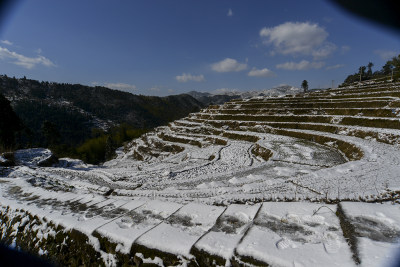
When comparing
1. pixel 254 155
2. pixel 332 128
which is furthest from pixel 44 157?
pixel 332 128

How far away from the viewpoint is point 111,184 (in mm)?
14633

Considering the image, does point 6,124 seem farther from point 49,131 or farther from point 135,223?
point 135,223

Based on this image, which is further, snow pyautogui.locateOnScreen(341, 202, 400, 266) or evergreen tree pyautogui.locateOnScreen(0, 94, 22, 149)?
evergreen tree pyautogui.locateOnScreen(0, 94, 22, 149)

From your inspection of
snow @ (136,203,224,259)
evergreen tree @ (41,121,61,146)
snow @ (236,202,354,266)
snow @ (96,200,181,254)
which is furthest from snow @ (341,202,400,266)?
evergreen tree @ (41,121,61,146)

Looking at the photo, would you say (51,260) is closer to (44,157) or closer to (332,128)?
(332,128)

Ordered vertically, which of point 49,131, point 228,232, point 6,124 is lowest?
point 49,131

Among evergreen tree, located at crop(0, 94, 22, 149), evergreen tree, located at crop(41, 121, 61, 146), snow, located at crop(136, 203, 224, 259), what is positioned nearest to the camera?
snow, located at crop(136, 203, 224, 259)

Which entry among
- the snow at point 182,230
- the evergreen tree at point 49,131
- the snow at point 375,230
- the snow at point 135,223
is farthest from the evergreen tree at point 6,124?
the snow at point 375,230

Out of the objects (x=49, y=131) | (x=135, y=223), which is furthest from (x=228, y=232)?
(x=49, y=131)

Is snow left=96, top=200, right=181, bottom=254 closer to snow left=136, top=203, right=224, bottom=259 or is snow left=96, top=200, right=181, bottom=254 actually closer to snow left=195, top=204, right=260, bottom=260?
snow left=136, top=203, right=224, bottom=259

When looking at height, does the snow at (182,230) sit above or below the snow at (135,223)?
above

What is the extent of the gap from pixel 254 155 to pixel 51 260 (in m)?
19.5

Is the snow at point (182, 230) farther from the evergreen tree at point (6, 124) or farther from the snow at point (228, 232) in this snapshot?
the evergreen tree at point (6, 124)

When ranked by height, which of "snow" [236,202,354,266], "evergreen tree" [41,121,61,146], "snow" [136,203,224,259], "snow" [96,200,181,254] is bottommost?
"evergreen tree" [41,121,61,146]
